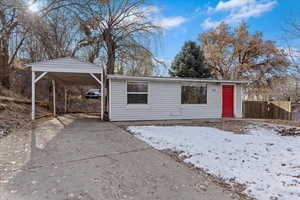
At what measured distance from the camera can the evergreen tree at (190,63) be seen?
1539cm

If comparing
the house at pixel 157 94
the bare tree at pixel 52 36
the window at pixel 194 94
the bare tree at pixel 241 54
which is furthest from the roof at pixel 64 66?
the bare tree at pixel 241 54

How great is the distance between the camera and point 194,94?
10.5 m

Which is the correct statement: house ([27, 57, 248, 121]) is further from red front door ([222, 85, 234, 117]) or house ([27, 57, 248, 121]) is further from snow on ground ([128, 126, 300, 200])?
snow on ground ([128, 126, 300, 200])

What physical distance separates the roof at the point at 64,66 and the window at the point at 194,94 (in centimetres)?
491

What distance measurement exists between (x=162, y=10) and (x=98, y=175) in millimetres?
12601

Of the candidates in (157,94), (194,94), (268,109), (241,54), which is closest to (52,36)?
(157,94)

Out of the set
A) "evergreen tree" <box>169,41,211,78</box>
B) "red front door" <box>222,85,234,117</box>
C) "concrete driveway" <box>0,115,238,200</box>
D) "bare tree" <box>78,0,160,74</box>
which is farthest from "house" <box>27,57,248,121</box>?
"evergreen tree" <box>169,41,211,78</box>

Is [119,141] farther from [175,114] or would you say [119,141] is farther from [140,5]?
[140,5]

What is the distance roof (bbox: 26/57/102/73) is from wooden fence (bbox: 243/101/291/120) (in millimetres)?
11991

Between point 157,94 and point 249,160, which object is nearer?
point 249,160

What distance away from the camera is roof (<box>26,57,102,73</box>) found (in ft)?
26.4

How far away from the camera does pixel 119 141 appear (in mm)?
5219

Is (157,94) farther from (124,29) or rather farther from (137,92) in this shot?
(124,29)

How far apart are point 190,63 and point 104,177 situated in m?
13.9
